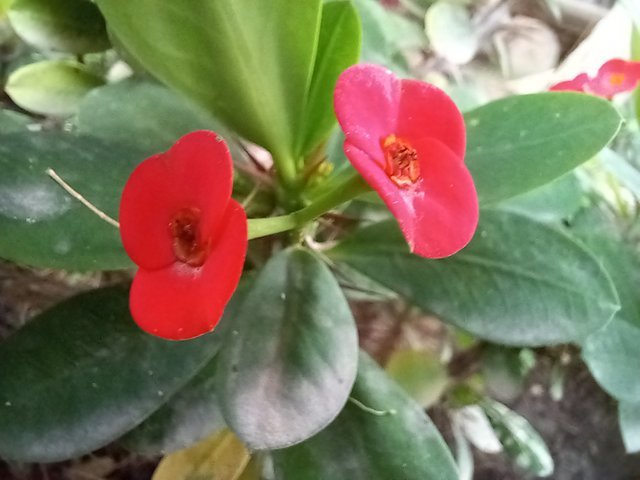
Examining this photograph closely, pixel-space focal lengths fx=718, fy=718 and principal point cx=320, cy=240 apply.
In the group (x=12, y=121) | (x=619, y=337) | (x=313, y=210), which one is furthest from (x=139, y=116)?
(x=619, y=337)

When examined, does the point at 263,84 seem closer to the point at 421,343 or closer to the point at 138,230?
the point at 138,230

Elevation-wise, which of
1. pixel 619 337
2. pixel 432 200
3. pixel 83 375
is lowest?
pixel 619 337

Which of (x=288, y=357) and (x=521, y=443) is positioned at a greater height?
(x=288, y=357)

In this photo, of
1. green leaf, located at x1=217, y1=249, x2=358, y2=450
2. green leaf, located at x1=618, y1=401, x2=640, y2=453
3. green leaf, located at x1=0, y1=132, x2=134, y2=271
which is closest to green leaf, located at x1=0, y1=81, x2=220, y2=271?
green leaf, located at x1=0, y1=132, x2=134, y2=271

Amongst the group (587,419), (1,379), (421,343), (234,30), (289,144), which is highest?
(234,30)

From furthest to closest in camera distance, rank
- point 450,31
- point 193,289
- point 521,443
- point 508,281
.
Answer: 1. point 450,31
2. point 521,443
3. point 508,281
4. point 193,289

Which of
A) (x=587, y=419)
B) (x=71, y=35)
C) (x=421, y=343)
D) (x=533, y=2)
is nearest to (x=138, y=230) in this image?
(x=71, y=35)

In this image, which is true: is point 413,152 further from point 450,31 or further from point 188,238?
point 450,31
